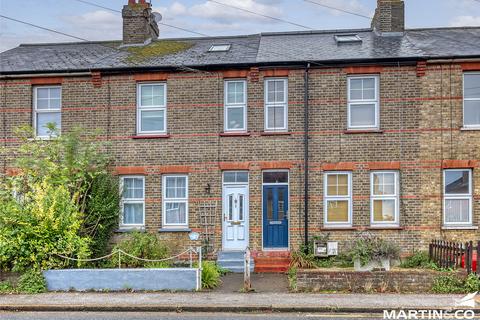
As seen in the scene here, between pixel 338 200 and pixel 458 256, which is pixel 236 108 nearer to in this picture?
pixel 338 200

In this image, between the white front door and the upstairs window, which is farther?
the upstairs window

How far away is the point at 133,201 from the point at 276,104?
223 inches

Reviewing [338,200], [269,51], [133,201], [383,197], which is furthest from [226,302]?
[269,51]

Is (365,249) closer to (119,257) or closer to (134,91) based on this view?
(119,257)

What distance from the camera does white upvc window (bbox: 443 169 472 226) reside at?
721 inches

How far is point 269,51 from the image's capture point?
65.3 ft

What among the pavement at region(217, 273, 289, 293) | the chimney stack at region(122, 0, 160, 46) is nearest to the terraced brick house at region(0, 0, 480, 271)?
the pavement at region(217, 273, 289, 293)

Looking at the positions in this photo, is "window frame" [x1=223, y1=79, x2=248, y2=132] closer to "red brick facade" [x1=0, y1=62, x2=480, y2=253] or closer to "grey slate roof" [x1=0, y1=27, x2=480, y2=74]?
"red brick facade" [x1=0, y1=62, x2=480, y2=253]

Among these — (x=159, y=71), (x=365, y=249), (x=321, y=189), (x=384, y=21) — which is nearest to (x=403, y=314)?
(x=365, y=249)

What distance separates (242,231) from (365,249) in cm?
545

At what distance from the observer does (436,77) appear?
18.5m

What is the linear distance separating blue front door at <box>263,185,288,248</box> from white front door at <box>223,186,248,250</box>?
0.64m

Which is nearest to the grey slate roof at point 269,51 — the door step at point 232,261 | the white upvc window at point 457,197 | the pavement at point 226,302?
the white upvc window at point 457,197

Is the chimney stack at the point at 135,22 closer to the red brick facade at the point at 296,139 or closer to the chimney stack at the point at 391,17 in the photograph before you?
the red brick facade at the point at 296,139
